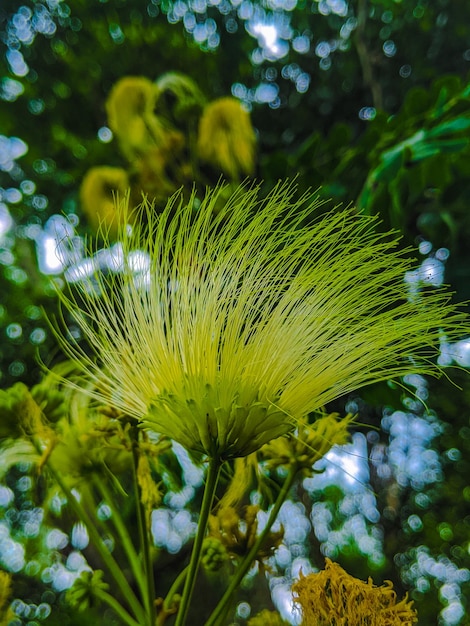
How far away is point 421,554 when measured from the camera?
45cm

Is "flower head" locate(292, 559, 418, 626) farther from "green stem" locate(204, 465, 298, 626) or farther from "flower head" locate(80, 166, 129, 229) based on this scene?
"flower head" locate(80, 166, 129, 229)

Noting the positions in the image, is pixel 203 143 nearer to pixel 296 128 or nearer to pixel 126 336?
pixel 296 128

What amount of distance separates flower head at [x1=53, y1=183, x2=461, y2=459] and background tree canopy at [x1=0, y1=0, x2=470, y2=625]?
0.13 meters

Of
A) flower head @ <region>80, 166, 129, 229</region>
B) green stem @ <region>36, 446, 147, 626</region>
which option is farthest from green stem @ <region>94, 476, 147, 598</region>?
flower head @ <region>80, 166, 129, 229</region>

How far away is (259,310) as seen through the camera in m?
0.28

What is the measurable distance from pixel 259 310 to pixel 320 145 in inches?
14.2

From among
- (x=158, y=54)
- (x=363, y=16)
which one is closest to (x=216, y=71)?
(x=158, y=54)

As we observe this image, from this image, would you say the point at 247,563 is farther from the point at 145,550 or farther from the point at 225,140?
the point at 225,140

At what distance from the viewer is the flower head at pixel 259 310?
259mm

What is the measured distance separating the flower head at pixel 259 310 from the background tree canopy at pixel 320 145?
134mm

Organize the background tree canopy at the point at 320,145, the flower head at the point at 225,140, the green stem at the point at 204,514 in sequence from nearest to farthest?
the green stem at the point at 204,514 < the background tree canopy at the point at 320,145 < the flower head at the point at 225,140

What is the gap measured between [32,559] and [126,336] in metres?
0.26

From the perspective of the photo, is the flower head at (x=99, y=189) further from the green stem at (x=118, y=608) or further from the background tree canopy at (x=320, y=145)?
the green stem at (x=118, y=608)

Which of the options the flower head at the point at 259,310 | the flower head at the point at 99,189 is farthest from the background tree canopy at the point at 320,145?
the flower head at the point at 259,310
